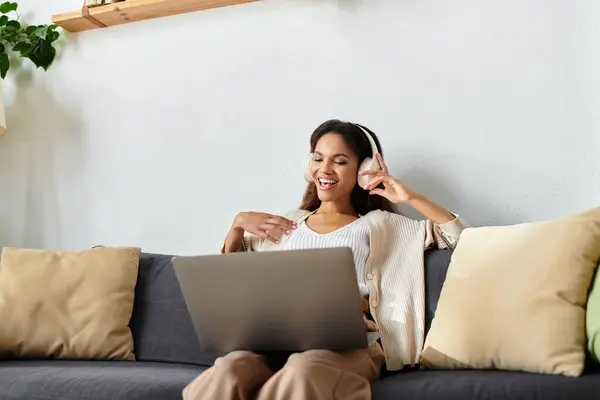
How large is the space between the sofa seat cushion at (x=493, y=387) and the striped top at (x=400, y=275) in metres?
0.28

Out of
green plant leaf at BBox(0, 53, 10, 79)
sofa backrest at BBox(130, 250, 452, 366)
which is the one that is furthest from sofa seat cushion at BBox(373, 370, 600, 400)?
green plant leaf at BBox(0, 53, 10, 79)

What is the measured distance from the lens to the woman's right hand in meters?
2.11

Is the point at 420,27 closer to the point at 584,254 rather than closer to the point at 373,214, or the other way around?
the point at 373,214

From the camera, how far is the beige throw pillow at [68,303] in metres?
2.02

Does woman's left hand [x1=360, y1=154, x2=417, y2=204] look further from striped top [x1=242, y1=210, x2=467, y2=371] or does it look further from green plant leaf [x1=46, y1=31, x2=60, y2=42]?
green plant leaf [x1=46, y1=31, x2=60, y2=42]

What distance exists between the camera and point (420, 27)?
2316 millimetres

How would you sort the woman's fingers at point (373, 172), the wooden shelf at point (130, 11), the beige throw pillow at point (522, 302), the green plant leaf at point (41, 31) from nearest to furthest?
1. the beige throw pillow at point (522, 302)
2. the woman's fingers at point (373, 172)
3. the wooden shelf at point (130, 11)
4. the green plant leaf at point (41, 31)

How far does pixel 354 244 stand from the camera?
1960 millimetres

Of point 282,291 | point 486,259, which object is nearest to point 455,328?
point 486,259

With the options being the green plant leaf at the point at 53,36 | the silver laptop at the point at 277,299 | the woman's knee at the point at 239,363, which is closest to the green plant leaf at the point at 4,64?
the green plant leaf at the point at 53,36

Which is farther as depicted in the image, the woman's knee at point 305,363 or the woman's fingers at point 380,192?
the woman's fingers at point 380,192

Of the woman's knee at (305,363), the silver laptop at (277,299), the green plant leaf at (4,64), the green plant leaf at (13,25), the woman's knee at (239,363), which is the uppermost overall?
the green plant leaf at (13,25)

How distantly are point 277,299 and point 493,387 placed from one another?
0.46m

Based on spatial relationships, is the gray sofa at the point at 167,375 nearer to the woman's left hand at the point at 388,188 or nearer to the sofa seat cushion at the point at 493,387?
the sofa seat cushion at the point at 493,387
